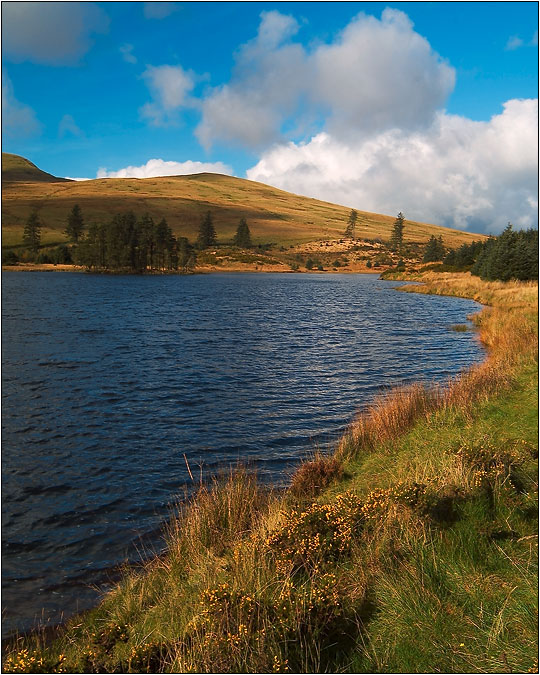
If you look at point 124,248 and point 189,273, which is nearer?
point 124,248

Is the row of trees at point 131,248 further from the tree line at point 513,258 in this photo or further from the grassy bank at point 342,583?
the grassy bank at point 342,583

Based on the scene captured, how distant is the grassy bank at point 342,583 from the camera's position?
483 centimetres

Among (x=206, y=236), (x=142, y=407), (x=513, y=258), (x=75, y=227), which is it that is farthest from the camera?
(x=206, y=236)

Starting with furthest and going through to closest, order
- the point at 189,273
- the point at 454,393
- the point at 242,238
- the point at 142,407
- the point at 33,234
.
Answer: the point at 242,238 → the point at 189,273 → the point at 33,234 → the point at 142,407 → the point at 454,393

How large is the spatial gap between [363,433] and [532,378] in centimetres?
748

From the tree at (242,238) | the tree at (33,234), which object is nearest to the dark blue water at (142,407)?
the tree at (33,234)

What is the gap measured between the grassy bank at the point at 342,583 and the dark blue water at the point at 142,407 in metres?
1.59

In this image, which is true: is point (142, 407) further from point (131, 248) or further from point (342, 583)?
point (131, 248)

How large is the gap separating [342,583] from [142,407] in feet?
39.1

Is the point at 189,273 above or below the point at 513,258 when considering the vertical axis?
above

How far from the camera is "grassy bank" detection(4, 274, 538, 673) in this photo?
4832 mm

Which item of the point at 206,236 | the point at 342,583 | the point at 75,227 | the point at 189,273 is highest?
the point at 206,236

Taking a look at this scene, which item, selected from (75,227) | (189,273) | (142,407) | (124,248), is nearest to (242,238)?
(189,273)

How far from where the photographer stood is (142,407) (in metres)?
16.7
